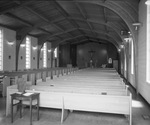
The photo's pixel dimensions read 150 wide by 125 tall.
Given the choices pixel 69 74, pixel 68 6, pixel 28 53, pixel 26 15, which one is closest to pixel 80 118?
pixel 69 74

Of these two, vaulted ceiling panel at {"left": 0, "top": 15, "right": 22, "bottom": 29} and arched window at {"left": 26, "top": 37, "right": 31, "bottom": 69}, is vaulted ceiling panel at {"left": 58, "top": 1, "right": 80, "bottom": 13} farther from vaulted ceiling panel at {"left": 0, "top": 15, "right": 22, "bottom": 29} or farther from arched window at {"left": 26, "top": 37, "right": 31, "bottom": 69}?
arched window at {"left": 26, "top": 37, "right": 31, "bottom": 69}

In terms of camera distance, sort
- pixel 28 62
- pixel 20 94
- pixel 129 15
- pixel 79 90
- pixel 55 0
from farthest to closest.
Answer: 1. pixel 28 62
2. pixel 55 0
3. pixel 129 15
4. pixel 79 90
5. pixel 20 94

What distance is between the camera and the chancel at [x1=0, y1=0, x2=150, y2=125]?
378cm

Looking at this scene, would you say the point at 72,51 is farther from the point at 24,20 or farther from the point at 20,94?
the point at 20,94

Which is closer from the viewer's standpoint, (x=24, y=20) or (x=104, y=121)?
(x=104, y=121)

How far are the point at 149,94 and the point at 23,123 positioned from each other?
410cm

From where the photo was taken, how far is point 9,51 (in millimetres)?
11578

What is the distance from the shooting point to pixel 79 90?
15.3 ft

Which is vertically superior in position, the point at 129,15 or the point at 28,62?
the point at 129,15

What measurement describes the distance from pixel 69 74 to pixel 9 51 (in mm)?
5607

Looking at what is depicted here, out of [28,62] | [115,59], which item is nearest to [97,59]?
[115,59]

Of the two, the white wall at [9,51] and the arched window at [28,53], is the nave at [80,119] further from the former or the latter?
the arched window at [28,53]

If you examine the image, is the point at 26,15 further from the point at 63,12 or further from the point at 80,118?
the point at 80,118

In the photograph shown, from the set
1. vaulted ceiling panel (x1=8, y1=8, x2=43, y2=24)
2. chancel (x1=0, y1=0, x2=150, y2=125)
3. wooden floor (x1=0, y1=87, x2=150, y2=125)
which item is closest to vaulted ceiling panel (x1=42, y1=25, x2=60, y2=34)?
chancel (x1=0, y1=0, x2=150, y2=125)
